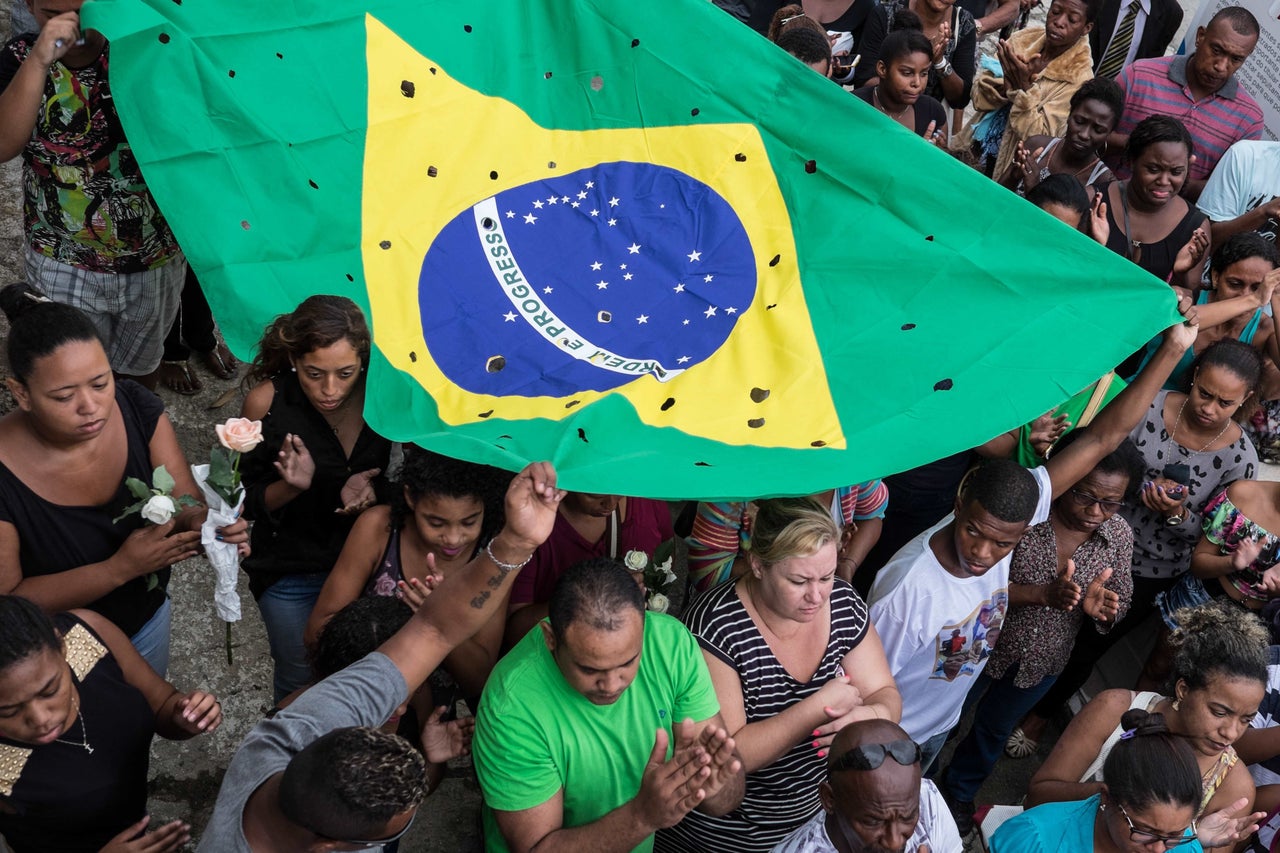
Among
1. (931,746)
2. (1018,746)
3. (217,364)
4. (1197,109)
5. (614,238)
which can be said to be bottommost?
(1018,746)

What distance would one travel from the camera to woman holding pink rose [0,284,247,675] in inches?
128

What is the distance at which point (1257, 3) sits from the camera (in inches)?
272

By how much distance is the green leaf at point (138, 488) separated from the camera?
3.40m

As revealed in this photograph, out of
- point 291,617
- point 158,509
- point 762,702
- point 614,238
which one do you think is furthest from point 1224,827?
point 158,509

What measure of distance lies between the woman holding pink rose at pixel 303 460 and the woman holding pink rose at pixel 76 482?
294mm

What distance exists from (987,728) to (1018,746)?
0.60m

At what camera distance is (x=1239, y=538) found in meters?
4.50

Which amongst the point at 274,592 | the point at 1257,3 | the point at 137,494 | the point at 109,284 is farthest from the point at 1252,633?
the point at 1257,3

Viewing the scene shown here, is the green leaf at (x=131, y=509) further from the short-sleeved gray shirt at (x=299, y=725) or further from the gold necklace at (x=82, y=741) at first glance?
the short-sleeved gray shirt at (x=299, y=725)

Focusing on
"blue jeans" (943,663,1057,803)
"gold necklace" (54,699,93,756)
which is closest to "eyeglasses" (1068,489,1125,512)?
"blue jeans" (943,663,1057,803)

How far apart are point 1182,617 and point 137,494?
3.33 m

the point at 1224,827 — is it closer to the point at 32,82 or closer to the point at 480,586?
the point at 480,586

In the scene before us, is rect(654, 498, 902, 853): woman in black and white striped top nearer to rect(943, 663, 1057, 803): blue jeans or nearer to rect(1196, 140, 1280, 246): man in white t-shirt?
rect(943, 663, 1057, 803): blue jeans

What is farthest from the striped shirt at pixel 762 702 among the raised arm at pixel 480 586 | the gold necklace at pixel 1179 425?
the gold necklace at pixel 1179 425
